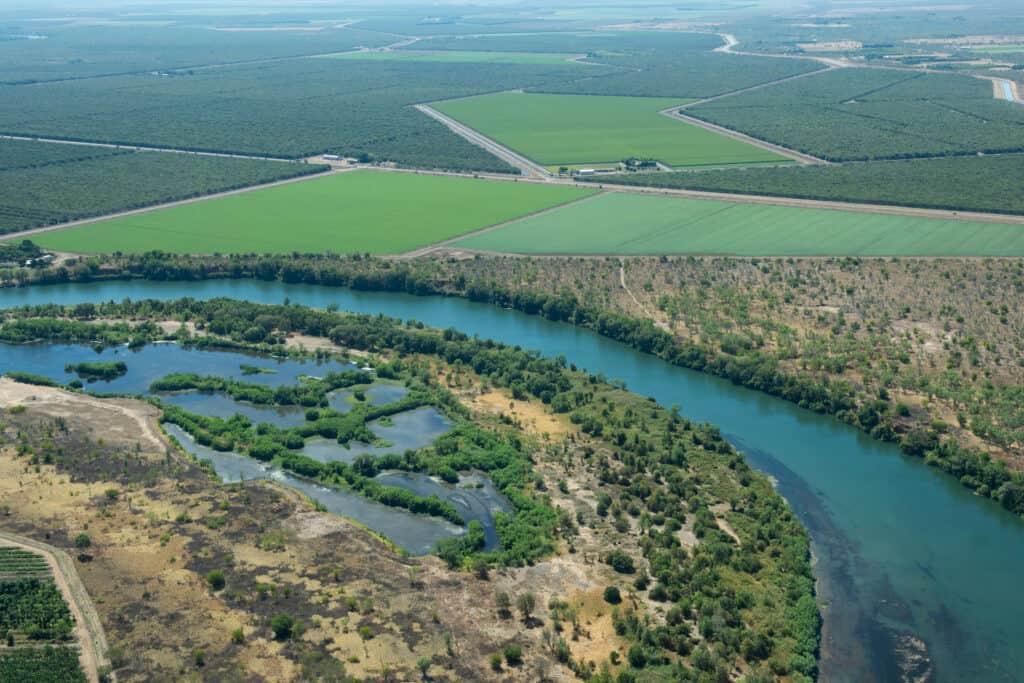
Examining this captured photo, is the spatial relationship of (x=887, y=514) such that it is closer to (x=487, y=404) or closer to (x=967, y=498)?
(x=967, y=498)

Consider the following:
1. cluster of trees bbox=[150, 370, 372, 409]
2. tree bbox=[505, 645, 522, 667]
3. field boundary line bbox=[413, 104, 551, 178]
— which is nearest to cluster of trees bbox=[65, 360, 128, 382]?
cluster of trees bbox=[150, 370, 372, 409]

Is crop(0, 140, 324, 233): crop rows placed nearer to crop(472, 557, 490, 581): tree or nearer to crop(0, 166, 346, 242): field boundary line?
crop(0, 166, 346, 242): field boundary line

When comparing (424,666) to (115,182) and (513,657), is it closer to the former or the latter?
(513,657)

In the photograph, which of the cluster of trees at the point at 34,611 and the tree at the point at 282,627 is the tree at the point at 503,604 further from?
the cluster of trees at the point at 34,611

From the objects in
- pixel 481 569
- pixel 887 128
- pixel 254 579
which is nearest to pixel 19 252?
pixel 254 579

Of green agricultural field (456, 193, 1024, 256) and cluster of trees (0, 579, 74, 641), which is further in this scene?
green agricultural field (456, 193, 1024, 256)

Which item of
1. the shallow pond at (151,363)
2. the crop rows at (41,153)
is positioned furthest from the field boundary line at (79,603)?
the crop rows at (41,153)

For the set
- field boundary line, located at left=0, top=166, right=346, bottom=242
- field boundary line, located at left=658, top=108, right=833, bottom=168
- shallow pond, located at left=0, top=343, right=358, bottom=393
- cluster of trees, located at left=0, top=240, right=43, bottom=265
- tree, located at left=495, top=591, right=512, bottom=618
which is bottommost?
tree, located at left=495, top=591, right=512, bottom=618
